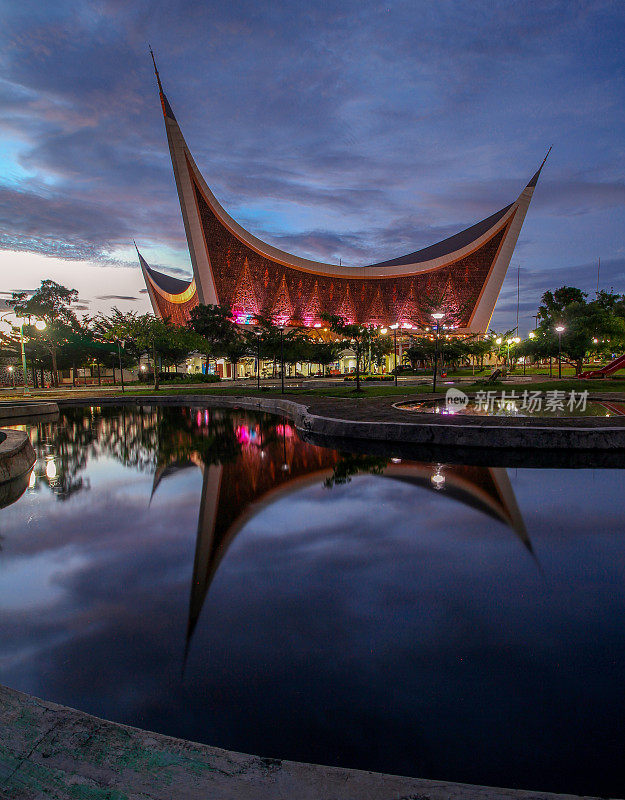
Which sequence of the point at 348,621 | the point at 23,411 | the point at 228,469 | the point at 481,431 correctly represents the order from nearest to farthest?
the point at 348,621, the point at 228,469, the point at 481,431, the point at 23,411

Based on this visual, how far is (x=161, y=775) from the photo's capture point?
1731 millimetres

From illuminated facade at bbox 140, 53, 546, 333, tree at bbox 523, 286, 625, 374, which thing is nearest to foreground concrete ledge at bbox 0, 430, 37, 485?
tree at bbox 523, 286, 625, 374

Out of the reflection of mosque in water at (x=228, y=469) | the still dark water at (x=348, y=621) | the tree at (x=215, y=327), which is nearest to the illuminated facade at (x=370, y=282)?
the tree at (x=215, y=327)

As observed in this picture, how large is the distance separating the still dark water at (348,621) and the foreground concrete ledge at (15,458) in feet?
3.19

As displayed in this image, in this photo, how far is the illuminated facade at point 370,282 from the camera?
5409 centimetres

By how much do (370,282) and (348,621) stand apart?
204 feet

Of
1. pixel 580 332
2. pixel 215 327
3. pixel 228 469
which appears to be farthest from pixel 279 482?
pixel 215 327

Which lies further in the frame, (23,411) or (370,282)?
(370,282)

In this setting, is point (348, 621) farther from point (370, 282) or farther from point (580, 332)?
point (370, 282)

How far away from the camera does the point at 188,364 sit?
52.6 meters

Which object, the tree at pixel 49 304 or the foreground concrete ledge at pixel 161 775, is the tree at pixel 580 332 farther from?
the tree at pixel 49 304

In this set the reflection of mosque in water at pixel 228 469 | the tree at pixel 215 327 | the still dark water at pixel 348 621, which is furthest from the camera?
the tree at pixel 215 327

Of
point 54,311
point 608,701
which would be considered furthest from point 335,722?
point 54,311

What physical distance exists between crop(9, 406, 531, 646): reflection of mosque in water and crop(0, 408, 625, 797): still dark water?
0.22 ft
